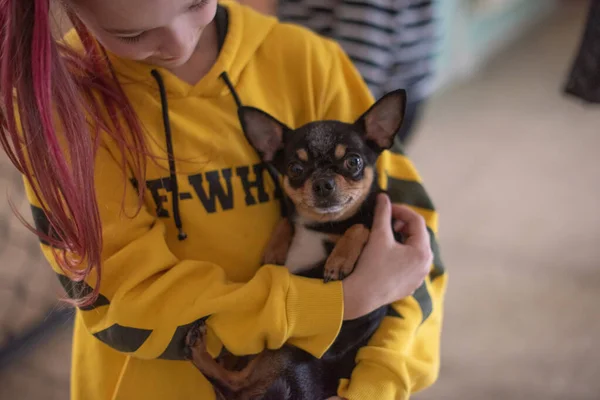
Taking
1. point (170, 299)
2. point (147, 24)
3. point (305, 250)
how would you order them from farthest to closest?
point (305, 250)
point (170, 299)
point (147, 24)

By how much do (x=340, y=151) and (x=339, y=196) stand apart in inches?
2.9

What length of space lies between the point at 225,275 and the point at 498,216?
1.65 meters

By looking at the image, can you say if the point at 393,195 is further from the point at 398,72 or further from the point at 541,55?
the point at 541,55

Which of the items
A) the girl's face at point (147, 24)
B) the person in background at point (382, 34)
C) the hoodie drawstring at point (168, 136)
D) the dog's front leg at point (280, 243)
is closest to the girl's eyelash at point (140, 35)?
the girl's face at point (147, 24)

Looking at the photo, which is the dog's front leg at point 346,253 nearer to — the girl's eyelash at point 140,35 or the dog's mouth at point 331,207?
the dog's mouth at point 331,207

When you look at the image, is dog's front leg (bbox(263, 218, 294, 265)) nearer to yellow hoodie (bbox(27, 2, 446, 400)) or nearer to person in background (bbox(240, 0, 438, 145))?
yellow hoodie (bbox(27, 2, 446, 400))

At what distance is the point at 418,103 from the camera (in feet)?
4.46

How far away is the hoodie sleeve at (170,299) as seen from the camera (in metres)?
0.79

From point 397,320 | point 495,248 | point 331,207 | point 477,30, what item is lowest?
point 495,248

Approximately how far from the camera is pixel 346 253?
868mm

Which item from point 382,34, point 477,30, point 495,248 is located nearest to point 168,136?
point 382,34

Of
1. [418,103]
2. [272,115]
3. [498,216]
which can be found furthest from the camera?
[498,216]

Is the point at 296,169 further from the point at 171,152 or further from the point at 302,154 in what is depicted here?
the point at 171,152

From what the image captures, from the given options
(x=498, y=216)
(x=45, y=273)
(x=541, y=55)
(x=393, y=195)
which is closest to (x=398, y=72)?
(x=393, y=195)
